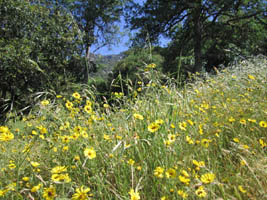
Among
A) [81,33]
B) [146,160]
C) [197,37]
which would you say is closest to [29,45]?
[81,33]

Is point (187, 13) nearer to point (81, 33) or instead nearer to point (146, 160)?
point (81, 33)

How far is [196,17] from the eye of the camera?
9.82 m

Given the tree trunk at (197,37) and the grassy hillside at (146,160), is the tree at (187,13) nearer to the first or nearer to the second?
the tree trunk at (197,37)

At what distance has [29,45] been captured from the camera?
666 cm

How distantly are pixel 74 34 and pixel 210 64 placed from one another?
33.3 feet

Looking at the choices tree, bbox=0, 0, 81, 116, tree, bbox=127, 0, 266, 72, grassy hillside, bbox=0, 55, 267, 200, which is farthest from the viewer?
tree, bbox=127, 0, 266, 72

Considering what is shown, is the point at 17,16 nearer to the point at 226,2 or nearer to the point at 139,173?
the point at 139,173

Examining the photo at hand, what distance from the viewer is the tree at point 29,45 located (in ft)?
20.3

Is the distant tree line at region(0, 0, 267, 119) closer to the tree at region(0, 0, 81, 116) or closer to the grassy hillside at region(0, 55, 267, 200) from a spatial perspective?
the tree at region(0, 0, 81, 116)

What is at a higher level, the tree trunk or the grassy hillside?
the tree trunk

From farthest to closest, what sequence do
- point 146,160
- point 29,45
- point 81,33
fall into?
1. point 81,33
2. point 29,45
3. point 146,160

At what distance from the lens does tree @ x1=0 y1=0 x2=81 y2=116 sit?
20.3ft

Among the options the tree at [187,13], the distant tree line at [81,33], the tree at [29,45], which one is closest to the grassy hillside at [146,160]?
the distant tree line at [81,33]

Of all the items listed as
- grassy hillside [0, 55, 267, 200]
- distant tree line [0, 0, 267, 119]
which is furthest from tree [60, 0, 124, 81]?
grassy hillside [0, 55, 267, 200]
